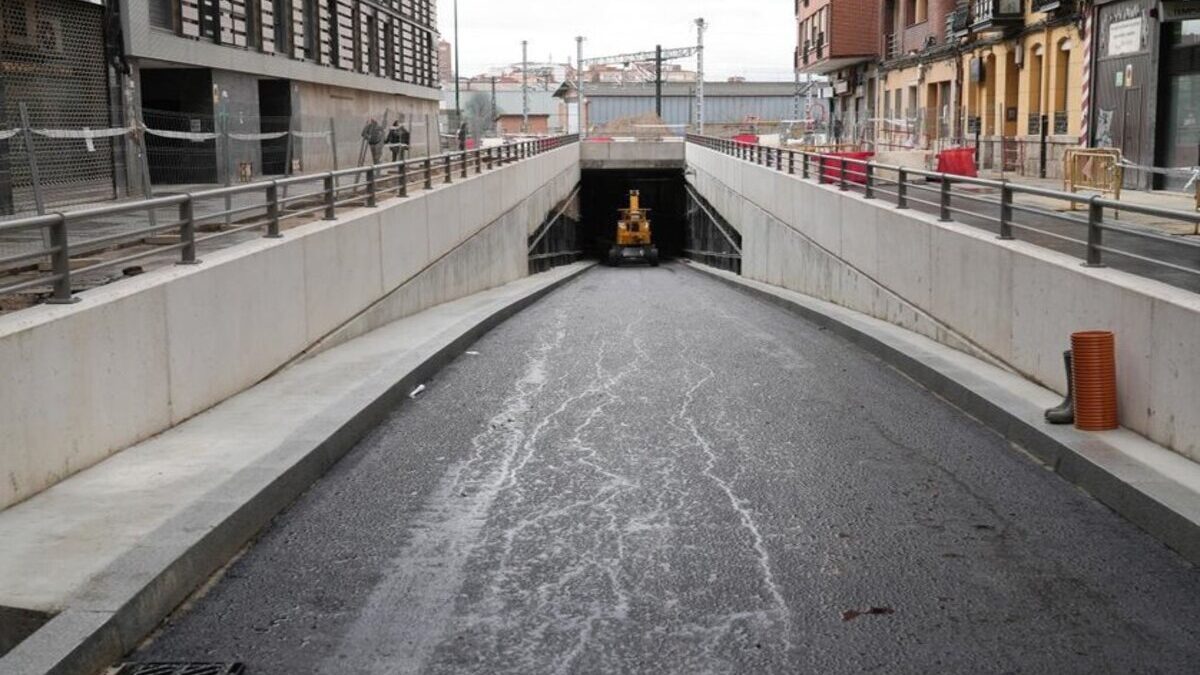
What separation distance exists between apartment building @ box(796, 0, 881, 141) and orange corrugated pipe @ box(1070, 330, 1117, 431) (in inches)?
1707

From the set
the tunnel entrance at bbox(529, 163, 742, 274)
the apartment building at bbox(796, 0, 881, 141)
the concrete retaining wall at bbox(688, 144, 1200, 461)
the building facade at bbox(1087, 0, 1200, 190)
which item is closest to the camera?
the concrete retaining wall at bbox(688, 144, 1200, 461)

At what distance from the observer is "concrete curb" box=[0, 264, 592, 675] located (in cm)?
529

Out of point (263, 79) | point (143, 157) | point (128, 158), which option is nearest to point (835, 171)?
point (143, 157)

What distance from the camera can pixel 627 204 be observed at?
7288 centimetres

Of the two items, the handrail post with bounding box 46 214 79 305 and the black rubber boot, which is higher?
the handrail post with bounding box 46 214 79 305

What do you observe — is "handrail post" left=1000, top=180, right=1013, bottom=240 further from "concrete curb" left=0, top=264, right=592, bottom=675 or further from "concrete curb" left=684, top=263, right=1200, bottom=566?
"concrete curb" left=0, top=264, right=592, bottom=675

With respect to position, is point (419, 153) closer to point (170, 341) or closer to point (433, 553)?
point (170, 341)

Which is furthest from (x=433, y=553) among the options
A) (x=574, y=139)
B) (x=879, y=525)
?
(x=574, y=139)

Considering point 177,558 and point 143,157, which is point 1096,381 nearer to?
point 177,558

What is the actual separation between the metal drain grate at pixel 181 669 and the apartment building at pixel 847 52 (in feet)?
157

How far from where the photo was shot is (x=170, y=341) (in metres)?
9.53

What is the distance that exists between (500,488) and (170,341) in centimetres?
272

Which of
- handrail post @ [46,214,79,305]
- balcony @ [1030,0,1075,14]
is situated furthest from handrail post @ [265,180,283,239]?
balcony @ [1030,0,1075,14]

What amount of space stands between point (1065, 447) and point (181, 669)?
5.72 metres
